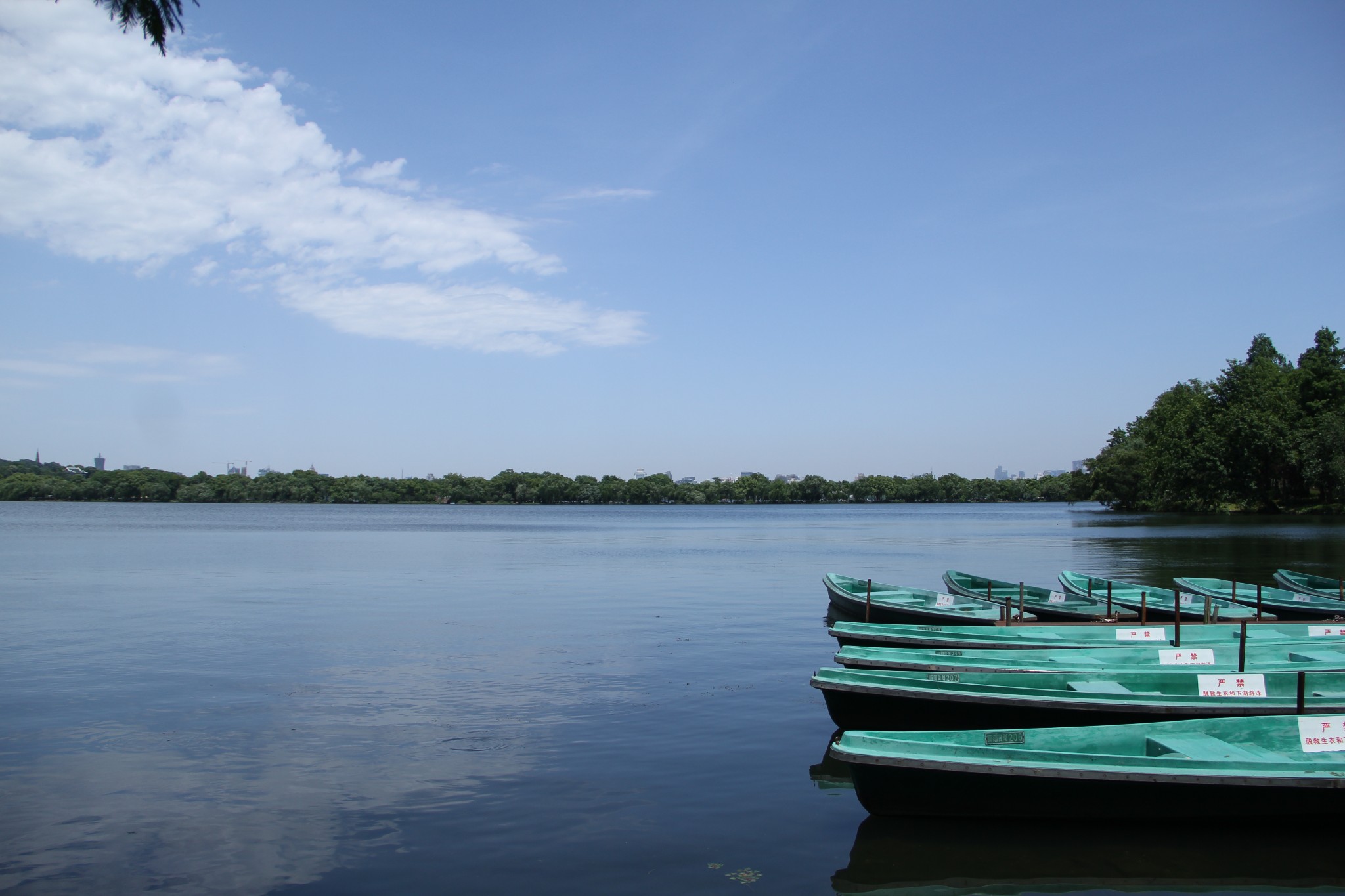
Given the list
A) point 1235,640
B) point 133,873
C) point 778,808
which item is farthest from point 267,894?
point 1235,640

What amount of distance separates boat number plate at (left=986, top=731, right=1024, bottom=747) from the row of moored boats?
12 millimetres

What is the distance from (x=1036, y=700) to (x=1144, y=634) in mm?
5583

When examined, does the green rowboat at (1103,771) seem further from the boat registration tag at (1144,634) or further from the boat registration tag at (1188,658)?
the boat registration tag at (1144,634)

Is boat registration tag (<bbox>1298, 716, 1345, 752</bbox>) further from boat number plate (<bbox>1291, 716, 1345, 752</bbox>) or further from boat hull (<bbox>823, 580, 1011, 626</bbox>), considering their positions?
boat hull (<bbox>823, 580, 1011, 626</bbox>)

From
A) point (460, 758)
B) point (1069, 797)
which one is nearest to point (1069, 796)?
point (1069, 797)

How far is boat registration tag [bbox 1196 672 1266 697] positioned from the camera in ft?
32.0

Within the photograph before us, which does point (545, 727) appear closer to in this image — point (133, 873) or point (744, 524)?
point (133, 873)

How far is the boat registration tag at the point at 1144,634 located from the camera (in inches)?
535

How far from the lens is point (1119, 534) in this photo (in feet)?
200

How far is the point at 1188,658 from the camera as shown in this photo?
11.4 m

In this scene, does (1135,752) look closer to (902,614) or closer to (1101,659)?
(1101,659)

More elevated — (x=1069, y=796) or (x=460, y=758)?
(x=1069, y=796)

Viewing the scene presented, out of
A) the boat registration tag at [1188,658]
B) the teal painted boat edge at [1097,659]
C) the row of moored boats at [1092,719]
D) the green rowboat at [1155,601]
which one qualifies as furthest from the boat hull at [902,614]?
the boat registration tag at [1188,658]

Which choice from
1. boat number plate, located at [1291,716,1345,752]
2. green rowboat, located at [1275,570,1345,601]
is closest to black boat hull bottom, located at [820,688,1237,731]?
boat number plate, located at [1291,716,1345,752]
